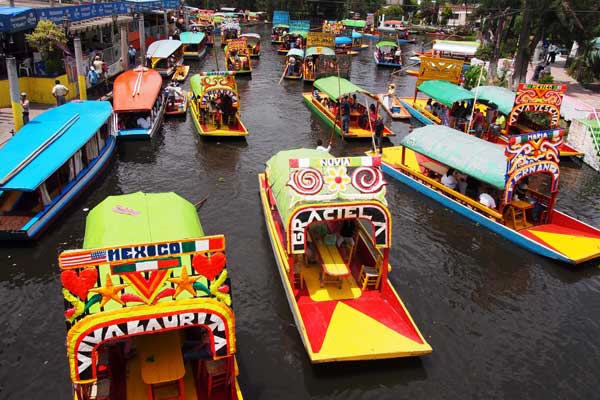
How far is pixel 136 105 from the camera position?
24.2 meters

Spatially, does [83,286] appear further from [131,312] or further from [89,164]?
[89,164]

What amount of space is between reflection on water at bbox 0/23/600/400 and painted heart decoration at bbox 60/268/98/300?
4.69 m

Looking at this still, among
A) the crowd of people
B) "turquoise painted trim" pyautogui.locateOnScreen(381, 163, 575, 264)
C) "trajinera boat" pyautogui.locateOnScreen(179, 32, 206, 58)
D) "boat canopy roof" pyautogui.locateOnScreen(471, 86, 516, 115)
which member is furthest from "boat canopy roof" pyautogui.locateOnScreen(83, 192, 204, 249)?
"trajinera boat" pyautogui.locateOnScreen(179, 32, 206, 58)

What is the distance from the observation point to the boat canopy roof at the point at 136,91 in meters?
24.1

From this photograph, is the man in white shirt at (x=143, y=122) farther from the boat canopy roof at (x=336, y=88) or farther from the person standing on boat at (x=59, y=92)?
the boat canopy roof at (x=336, y=88)

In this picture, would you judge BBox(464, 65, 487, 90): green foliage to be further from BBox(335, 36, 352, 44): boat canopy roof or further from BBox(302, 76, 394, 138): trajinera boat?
BBox(335, 36, 352, 44): boat canopy roof

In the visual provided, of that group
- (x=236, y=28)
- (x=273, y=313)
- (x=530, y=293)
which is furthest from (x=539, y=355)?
(x=236, y=28)

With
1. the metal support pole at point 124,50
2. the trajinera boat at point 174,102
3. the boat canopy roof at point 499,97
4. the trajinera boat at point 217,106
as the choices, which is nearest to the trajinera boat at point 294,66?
the trajinera boat at point 174,102

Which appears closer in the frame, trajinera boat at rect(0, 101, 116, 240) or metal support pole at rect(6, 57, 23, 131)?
trajinera boat at rect(0, 101, 116, 240)

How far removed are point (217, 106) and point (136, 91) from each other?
4166 millimetres

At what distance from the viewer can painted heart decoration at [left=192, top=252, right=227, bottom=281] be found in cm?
732

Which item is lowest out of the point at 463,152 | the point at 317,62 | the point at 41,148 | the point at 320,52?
the point at 41,148

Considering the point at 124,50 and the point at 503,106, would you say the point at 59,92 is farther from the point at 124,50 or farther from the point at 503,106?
the point at 503,106

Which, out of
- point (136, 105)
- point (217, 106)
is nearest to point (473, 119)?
point (217, 106)
